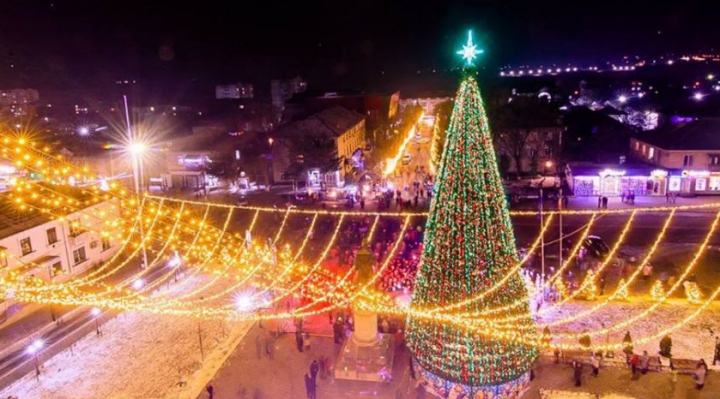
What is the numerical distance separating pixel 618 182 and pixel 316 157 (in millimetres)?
19058

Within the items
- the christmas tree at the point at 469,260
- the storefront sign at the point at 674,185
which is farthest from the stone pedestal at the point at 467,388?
the storefront sign at the point at 674,185

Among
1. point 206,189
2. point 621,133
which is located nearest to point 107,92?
point 206,189

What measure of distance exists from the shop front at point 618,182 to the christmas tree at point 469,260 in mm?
22624

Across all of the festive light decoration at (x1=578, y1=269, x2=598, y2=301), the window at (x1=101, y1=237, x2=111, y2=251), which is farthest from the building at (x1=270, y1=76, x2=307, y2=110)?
the festive light decoration at (x1=578, y1=269, x2=598, y2=301)

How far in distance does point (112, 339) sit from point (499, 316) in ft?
40.2

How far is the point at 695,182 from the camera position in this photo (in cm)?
3105

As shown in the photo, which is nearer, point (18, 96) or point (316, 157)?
point (316, 157)

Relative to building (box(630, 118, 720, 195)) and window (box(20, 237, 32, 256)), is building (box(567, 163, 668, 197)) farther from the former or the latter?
window (box(20, 237, 32, 256))

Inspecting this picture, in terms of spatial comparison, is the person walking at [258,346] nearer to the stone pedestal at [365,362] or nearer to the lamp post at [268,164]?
the stone pedestal at [365,362]

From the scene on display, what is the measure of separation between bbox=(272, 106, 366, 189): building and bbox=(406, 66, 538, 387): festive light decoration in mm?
25056

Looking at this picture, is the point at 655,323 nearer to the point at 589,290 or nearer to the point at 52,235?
the point at 589,290

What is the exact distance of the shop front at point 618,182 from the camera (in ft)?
103

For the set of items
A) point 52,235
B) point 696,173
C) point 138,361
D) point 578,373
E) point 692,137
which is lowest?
point 138,361

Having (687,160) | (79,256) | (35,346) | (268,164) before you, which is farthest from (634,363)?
(268,164)
